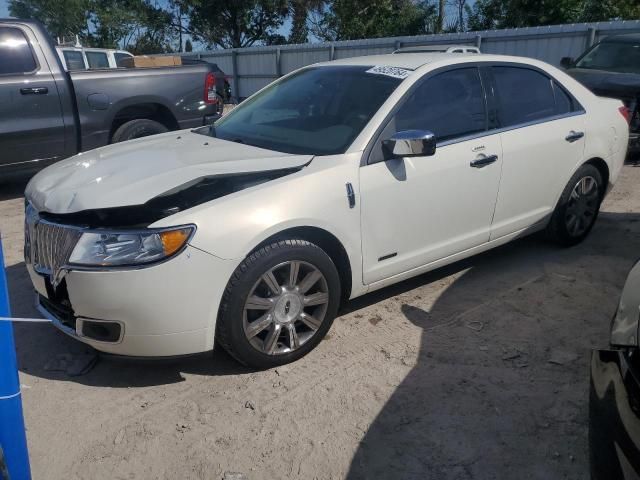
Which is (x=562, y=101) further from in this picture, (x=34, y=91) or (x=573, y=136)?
(x=34, y=91)

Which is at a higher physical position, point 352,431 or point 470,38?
point 470,38

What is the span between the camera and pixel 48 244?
9.55 feet

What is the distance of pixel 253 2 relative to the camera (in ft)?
96.4

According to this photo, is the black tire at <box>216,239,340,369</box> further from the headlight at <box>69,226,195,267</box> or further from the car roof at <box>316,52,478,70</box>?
the car roof at <box>316,52,478,70</box>

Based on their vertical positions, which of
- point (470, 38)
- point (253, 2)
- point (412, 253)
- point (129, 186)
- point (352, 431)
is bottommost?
point (352, 431)

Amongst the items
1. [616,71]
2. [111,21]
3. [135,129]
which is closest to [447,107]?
[135,129]

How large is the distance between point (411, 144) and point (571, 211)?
215 centimetres

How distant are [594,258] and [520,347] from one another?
1770 millimetres

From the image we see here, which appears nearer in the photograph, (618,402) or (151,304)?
(618,402)

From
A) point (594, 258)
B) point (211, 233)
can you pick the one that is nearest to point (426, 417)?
point (211, 233)

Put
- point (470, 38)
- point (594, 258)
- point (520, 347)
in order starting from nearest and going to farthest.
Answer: point (520, 347) → point (594, 258) → point (470, 38)

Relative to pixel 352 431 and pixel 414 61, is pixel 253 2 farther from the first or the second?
pixel 352 431

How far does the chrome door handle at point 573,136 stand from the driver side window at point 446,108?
34.9 inches

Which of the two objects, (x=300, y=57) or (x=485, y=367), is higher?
(x=300, y=57)
